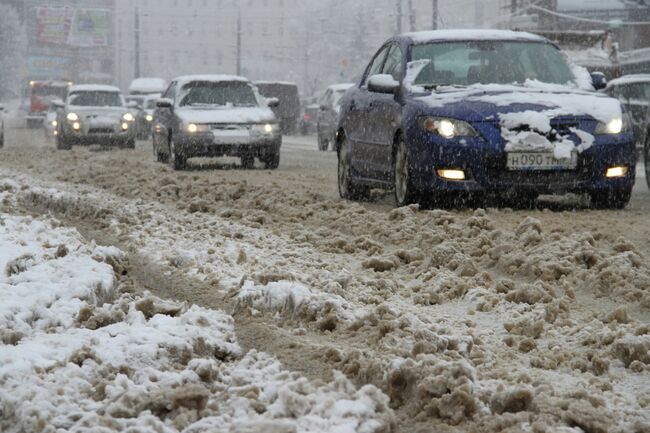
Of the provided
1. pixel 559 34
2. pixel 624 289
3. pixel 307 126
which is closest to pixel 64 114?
pixel 559 34

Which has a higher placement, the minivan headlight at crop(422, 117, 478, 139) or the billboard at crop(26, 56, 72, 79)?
the minivan headlight at crop(422, 117, 478, 139)

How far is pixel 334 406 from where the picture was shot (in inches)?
135

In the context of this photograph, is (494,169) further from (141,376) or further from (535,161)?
Result: (141,376)

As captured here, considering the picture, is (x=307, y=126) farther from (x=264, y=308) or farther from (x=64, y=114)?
(x=264, y=308)

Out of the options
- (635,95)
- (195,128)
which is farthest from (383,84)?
(635,95)

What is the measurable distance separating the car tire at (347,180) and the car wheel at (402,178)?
3.60 ft

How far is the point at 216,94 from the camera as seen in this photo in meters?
18.1

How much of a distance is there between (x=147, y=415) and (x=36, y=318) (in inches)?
58.9

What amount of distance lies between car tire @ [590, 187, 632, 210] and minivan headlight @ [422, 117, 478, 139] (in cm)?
122

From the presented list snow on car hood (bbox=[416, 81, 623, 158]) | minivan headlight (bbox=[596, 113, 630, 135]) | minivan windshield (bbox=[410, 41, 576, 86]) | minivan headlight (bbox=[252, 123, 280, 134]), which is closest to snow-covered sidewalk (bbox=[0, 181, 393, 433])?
snow on car hood (bbox=[416, 81, 623, 158])

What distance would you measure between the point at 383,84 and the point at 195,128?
7.42 metres

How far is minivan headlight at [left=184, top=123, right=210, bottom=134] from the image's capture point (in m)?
16.9

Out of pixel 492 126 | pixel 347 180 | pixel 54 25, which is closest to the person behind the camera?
pixel 492 126

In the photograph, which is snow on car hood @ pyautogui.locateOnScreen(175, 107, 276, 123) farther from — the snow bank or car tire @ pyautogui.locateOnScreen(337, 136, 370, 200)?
the snow bank
